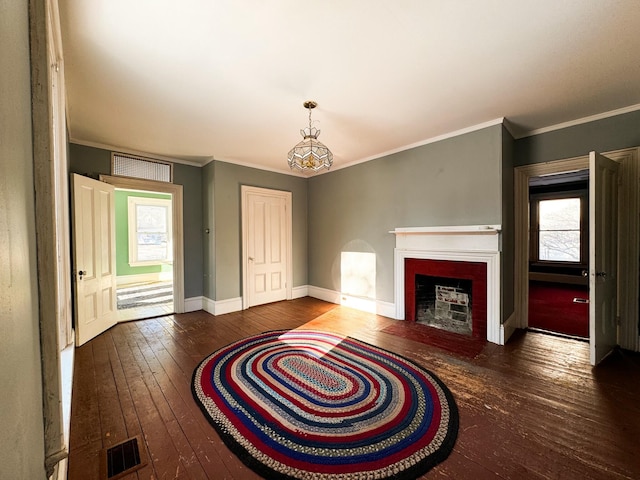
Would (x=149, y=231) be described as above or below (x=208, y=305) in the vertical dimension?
above

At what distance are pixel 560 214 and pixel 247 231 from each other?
722 cm

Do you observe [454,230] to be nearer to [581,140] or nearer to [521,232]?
[521,232]

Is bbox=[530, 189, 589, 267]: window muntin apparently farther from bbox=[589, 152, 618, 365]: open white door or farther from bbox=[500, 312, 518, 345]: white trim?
bbox=[500, 312, 518, 345]: white trim

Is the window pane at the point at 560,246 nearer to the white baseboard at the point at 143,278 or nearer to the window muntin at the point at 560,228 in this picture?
the window muntin at the point at 560,228

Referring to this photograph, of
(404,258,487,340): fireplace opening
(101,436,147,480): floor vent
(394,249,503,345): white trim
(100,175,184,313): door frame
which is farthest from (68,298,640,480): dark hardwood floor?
(100,175,184,313): door frame

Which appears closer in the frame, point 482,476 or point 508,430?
point 482,476

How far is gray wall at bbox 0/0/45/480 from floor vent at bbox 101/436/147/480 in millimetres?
920

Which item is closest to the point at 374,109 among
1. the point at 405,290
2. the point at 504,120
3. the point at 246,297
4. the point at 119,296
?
the point at 504,120

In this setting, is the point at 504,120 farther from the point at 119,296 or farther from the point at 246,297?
the point at 119,296

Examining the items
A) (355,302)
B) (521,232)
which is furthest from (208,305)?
(521,232)

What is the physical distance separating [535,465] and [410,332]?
209 centimetres

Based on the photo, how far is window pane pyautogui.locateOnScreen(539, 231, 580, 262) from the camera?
6.41 metres

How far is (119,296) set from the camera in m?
5.94

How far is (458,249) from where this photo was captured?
11.8 feet
